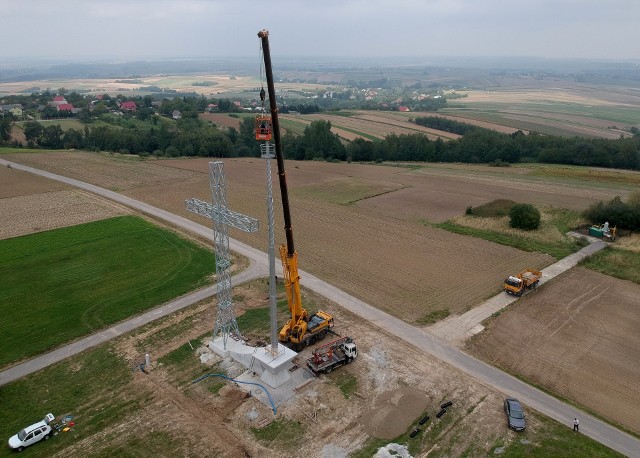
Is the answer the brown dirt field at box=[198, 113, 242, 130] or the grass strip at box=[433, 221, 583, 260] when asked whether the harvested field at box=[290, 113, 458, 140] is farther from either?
the grass strip at box=[433, 221, 583, 260]

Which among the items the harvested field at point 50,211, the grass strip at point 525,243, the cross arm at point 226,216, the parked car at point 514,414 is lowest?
the grass strip at point 525,243

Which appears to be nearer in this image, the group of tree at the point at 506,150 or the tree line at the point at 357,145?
the group of tree at the point at 506,150

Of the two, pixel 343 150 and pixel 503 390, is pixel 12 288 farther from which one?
pixel 343 150

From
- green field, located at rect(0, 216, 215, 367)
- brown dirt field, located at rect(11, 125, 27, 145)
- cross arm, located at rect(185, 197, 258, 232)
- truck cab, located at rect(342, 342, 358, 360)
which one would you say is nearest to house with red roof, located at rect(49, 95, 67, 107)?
brown dirt field, located at rect(11, 125, 27, 145)

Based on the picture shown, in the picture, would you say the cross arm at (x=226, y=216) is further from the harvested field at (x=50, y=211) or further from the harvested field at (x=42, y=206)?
the harvested field at (x=42, y=206)

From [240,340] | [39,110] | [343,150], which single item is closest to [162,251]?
[240,340]

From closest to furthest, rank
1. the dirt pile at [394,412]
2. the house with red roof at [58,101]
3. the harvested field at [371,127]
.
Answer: the dirt pile at [394,412]
the harvested field at [371,127]
the house with red roof at [58,101]

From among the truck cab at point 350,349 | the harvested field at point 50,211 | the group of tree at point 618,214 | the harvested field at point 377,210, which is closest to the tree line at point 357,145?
the harvested field at point 377,210
